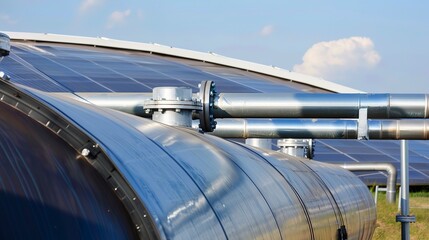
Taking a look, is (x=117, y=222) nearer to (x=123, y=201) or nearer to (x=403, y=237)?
(x=123, y=201)

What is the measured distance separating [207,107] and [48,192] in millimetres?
6803

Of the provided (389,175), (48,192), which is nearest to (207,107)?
(48,192)

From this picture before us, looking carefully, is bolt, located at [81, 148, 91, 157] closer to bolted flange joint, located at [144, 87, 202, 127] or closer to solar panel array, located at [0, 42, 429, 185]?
bolted flange joint, located at [144, 87, 202, 127]

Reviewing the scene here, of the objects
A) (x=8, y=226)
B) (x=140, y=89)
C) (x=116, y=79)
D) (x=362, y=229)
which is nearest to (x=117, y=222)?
(x=8, y=226)

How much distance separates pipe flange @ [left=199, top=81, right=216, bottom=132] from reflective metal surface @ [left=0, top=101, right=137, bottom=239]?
6.38 metres

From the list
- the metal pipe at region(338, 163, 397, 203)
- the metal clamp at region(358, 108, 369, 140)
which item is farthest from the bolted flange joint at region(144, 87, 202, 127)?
the metal pipe at region(338, 163, 397, 203)

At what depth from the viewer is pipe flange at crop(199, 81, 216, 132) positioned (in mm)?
9828

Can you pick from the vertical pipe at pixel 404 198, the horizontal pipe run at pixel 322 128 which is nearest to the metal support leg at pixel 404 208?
the vertical pipe at pixel 404 198

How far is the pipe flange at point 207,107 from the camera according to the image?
387 inches

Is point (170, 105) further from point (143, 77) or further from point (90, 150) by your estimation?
point (143, 77)

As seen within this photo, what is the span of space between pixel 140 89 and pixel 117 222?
940 inches

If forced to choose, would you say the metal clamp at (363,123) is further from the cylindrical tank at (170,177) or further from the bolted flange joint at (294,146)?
the cylindrical tank at (170,177)

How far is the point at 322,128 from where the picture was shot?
12.6m

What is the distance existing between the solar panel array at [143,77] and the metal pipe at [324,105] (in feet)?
40.5
